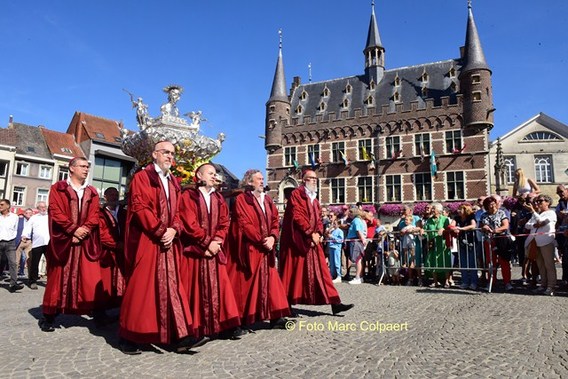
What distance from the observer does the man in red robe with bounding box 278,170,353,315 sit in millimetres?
5059

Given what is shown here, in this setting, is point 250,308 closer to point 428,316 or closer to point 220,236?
point 220,236

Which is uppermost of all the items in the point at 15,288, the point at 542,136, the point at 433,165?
the point at 542,136

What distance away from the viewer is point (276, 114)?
120ft

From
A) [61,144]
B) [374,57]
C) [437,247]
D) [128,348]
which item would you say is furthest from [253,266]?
[61,144]

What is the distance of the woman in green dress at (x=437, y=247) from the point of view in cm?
827

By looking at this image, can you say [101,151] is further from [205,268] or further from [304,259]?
[205,268]

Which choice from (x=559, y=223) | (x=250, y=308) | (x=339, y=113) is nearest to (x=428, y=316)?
(x=250, y=308)

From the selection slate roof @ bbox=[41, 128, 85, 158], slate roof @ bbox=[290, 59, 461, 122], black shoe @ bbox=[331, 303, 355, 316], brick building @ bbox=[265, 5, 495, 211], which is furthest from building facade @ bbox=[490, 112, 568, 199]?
slate roof @ bbox=[41, 128, 85, 158]

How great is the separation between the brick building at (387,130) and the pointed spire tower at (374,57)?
0.09 m

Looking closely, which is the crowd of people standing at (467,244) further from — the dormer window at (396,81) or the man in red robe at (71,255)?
the dormer window at (396,81)

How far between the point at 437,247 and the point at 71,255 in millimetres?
7012

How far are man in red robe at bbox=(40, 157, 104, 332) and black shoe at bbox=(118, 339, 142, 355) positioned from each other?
1.34m

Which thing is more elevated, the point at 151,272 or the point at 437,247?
the point at 437,247

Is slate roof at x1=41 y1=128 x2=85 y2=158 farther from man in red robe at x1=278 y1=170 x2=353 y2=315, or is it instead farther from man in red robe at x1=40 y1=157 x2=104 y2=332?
man in red robe at x1=278 y1=170 x2=353 y2=315
